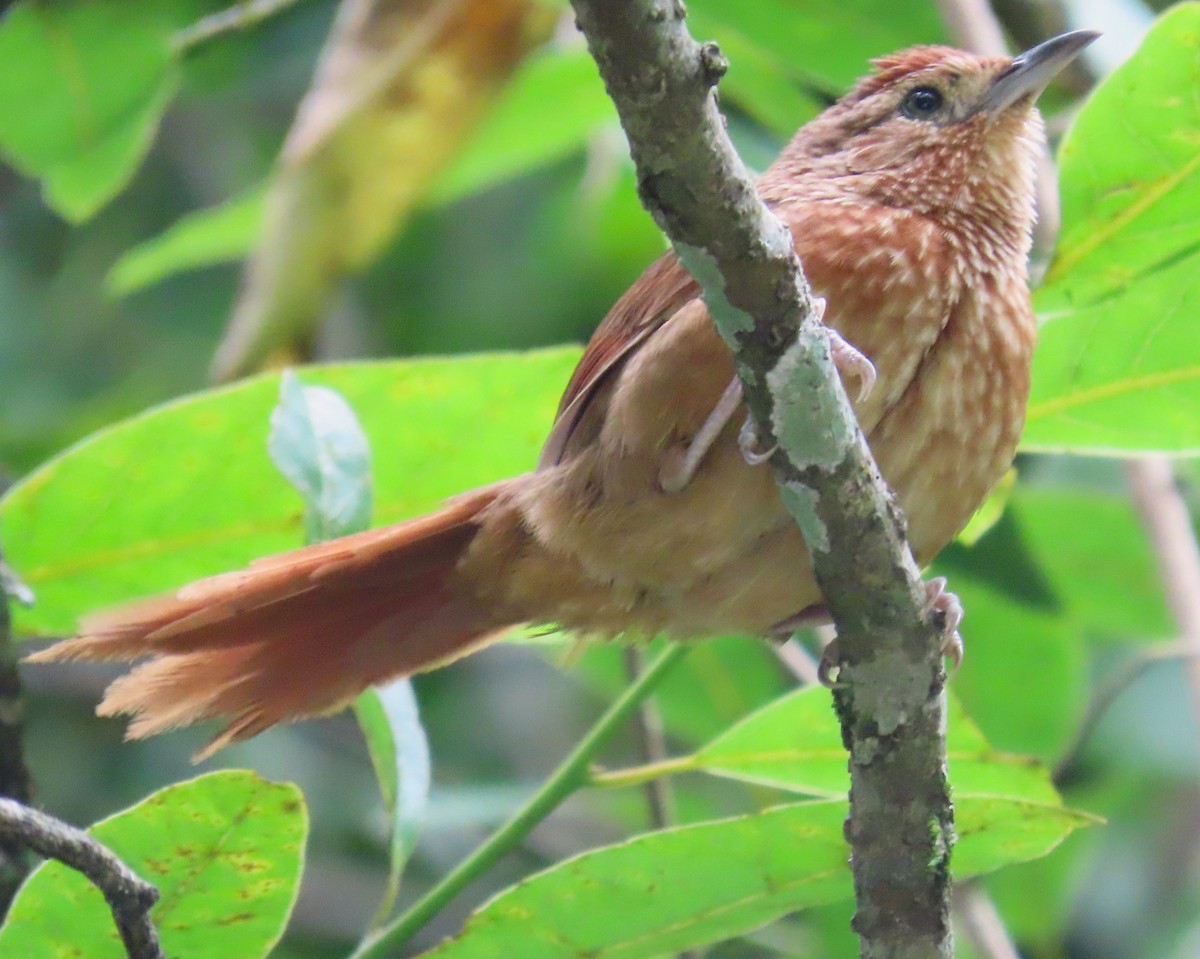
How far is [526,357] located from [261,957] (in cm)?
108

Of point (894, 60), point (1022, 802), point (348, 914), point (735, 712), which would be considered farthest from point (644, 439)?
point (348, 914)

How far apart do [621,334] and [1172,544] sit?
Result: 125cm

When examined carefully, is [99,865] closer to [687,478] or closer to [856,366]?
[687,478]

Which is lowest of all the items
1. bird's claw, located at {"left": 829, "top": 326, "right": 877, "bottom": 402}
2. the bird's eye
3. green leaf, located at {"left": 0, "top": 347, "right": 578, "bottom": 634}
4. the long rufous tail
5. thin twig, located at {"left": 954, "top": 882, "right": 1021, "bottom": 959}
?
A: thin twig, located at {"left": 954, "top": 882, "right": 1021, "bottom": 959}

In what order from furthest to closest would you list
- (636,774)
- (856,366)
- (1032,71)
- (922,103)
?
(922,103)
(1032,71)
(636,774)
(856,366)

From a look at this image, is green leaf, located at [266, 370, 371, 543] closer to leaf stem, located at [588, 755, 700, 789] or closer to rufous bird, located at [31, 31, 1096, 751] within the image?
rufous bird, located at [31, 31, 1096, 751]

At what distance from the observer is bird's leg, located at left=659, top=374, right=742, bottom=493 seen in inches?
83.0

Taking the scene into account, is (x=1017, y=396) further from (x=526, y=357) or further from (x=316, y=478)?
(x=316, y=478)

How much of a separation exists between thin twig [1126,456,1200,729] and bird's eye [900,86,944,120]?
2.40ft

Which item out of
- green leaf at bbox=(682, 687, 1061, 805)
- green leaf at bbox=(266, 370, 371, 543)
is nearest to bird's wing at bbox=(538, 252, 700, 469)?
green leaf at bbox=(266, 370, 371, 543)

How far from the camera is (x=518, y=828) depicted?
214cm

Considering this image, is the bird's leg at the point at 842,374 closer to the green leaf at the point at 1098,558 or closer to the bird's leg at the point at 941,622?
the bird's leg at the point at 941,622

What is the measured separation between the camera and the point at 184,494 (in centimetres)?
267

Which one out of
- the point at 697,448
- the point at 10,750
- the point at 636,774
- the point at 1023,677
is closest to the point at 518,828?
the point at 636,774
